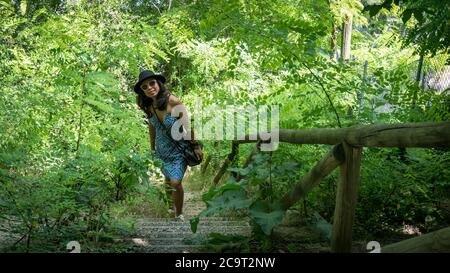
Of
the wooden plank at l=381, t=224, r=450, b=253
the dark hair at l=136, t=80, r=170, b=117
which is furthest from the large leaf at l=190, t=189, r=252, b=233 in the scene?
the dark hair at l=136, t=80, r=170, b=117

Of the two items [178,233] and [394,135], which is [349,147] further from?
[178,233]

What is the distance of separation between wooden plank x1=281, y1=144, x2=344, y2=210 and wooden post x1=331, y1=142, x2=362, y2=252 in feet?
0.17

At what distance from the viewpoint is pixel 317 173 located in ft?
9.18

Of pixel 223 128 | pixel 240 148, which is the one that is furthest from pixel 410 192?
pixel 223 128

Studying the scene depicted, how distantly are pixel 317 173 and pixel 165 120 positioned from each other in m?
2.73

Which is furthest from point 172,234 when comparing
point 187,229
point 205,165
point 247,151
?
point 205,165

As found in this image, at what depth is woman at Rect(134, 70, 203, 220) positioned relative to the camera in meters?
5.13

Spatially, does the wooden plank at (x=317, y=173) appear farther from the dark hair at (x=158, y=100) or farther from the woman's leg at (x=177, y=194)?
the dark hair at (x=158, y=100)

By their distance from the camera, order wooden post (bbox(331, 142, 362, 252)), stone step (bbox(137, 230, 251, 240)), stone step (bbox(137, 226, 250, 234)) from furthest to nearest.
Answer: stone step (bbox(137, 226, 250, 234)) → stone step (bbox(137, 230, 251, 240)) → wooden post (bbox(331, 142, 362, 252))

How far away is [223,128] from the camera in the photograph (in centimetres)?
753

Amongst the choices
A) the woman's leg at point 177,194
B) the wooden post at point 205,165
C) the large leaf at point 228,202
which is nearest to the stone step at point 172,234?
the large leaf at point 228,202

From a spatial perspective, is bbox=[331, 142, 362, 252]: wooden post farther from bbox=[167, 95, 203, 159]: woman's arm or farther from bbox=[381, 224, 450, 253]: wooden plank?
bbox=[167, 95, 203, 159]: woman's arm

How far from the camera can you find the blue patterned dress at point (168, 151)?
203 inches

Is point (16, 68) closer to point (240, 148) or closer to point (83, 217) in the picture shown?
point (240, 148)
